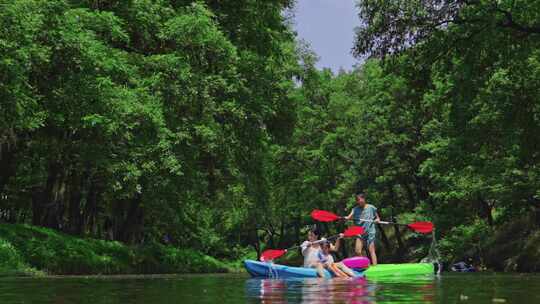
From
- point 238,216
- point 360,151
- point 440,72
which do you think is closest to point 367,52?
point 440,72

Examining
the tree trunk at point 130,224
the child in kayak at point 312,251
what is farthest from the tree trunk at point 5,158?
the child in kayak at point 312,251

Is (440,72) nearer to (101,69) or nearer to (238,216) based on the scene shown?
(101,69)

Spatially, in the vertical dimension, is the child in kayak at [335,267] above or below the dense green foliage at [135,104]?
below

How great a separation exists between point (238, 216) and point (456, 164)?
3879 cm

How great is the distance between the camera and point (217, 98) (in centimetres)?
2519

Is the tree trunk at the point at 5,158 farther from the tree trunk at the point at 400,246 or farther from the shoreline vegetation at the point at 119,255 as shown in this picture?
the tree trunk at the point at 400,246

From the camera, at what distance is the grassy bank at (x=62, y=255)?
18.0 metres

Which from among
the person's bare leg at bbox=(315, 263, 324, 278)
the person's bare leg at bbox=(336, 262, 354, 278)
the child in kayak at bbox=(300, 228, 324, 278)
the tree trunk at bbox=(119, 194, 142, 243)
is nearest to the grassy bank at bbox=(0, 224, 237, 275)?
the tree trunk at bbox=(119, 194, 142, 243)

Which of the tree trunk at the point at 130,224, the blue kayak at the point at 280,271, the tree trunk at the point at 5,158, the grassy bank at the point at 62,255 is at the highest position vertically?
the tree trunk at the point at 5,158

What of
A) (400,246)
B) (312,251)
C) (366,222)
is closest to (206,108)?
(366,222)

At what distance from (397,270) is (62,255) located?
9247mm

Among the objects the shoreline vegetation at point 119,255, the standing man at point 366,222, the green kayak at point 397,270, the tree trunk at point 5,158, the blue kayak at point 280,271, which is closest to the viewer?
the blue kayak at point 280,271

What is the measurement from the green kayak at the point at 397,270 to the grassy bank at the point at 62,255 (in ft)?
26.6

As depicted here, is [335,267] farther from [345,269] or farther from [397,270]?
[397,270]
